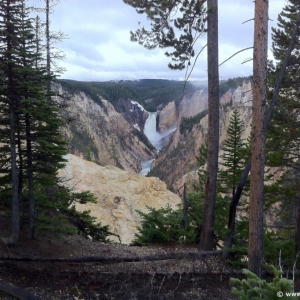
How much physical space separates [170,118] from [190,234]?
135936 millimetres

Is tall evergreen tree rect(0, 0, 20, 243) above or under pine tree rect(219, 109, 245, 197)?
above

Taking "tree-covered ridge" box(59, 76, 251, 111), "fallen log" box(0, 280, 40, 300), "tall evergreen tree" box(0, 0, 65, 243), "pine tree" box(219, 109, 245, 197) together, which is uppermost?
"tree-covered ridge" box(59, 76, 251, 111)

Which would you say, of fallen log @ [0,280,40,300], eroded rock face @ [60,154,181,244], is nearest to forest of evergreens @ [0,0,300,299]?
fallen log @ [0,280,40,300]

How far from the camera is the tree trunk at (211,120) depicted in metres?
8.30

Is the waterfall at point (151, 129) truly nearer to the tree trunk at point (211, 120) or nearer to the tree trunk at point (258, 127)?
the tree trunk at point (211, 120)

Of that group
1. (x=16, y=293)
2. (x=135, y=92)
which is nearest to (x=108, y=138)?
(x=135, y=92)

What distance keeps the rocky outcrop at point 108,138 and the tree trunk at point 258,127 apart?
65.3 m

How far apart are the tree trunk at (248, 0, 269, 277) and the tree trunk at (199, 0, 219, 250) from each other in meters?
2.05

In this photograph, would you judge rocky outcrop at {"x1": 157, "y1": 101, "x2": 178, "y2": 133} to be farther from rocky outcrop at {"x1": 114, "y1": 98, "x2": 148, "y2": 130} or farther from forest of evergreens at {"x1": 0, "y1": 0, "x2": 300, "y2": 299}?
forest of evergreens at {"x1": 0, "y1": 0, "x2": 300, "y2": 299}

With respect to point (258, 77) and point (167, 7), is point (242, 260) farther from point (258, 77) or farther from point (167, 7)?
point (167, 7)

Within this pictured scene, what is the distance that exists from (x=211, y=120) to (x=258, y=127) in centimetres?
229

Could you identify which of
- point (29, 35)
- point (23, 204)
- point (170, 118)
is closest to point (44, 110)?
point (29, 35)

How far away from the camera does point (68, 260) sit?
25.5 feet

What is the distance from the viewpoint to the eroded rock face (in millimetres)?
23734
